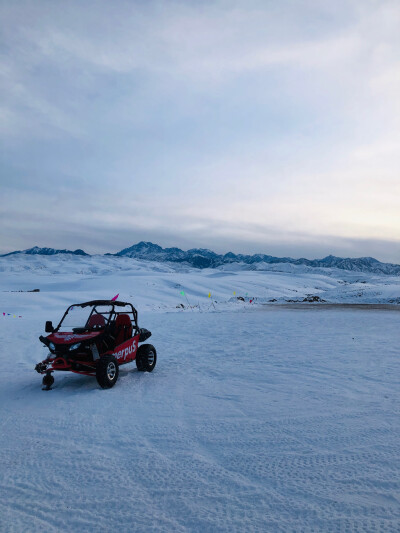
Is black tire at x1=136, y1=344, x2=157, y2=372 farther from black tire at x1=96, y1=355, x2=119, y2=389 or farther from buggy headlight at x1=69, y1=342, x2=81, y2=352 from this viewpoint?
buggy headlight at x1=69, y1=342, x2=81, y2=352

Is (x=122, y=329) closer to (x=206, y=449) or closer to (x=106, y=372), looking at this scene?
(x=106, y=372)

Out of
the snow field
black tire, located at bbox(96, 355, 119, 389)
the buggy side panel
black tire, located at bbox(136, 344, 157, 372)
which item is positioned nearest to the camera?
the snow field

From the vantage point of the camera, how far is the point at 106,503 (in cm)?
336

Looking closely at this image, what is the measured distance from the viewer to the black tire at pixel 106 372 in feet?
22.7

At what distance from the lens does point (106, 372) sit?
697 centimetres

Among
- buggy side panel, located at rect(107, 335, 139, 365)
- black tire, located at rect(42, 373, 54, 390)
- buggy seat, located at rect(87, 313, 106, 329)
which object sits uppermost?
buggy seat, located at rect(87, 313, 106, 329)

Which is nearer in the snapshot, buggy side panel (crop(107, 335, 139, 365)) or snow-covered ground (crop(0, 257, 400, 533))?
snow-covered ground (crop(0, 257, 400, 533))

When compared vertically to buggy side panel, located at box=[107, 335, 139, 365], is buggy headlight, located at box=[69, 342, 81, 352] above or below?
above

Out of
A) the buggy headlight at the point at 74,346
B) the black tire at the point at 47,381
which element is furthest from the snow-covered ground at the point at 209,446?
the buggy headlight at the point at 74,346

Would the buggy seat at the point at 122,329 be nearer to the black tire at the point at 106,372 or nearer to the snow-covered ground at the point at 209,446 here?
the snow-covered ground at the point at 209,446

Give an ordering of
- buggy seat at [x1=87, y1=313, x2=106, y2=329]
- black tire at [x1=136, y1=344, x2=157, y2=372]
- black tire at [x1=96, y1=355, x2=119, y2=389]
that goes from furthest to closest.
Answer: black tire at [x1=136, y1=344, x2=157, y2=372] < buggy seat at [x1=87, y1=313, x2=106, y2=329] < black tire at [x1=96, y1=355, x2=119, y2=389]

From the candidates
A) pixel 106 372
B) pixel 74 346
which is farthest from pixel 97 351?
pixel 106 372

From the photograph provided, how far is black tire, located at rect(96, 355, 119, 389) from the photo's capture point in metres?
6.91

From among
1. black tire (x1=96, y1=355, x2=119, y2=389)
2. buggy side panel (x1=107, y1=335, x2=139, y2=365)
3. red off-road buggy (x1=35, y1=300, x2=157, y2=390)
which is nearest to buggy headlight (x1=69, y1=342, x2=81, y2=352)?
red off-road buggy (x1=35, y1=300, x2=157, y2=390)
